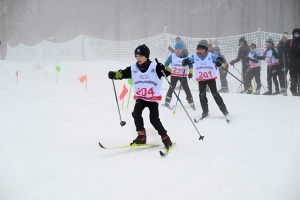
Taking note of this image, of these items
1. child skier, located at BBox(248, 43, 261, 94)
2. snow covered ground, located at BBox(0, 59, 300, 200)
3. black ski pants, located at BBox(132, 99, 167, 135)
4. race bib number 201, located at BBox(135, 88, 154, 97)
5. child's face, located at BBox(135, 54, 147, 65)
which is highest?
child skier, located at BBox(248, 43, 261, 94)

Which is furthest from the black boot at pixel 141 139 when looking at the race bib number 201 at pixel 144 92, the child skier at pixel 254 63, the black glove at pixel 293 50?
the child skier at pixel 254 63

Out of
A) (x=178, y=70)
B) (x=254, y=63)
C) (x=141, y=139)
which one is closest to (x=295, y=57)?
(x=254, y=63)

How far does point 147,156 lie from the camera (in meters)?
4.95

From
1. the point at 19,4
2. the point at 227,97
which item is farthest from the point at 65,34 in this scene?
the point at 227,97

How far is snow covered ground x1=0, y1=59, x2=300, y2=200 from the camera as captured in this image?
3.66 metres

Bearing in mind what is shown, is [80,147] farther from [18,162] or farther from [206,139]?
[206,139]

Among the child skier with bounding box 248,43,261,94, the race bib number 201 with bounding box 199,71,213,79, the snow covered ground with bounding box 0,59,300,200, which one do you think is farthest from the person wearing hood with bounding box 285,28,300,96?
the race bib number 201 with bounding box 199,71,213,79

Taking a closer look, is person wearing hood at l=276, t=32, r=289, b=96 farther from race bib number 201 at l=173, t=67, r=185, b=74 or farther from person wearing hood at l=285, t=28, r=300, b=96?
race bib number 201 at l=173, t=67, r=185, b=74

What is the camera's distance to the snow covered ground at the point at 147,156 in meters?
3.66

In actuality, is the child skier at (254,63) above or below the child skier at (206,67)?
above

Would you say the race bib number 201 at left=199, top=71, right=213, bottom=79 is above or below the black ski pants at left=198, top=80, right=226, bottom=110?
above

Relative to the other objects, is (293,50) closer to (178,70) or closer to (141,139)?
(178,70)

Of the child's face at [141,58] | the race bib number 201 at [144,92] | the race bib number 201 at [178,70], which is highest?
the race bib number 201 at [178,70]

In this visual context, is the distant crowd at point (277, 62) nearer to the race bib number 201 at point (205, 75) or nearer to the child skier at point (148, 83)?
the race bib number 201 at point (205, 75)
